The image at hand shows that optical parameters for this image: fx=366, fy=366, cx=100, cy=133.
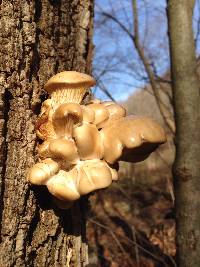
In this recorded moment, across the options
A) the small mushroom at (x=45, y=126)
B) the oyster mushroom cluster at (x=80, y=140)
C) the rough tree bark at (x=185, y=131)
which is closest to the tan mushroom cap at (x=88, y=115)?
the oyster mushroom cluster at (x=80, y=140)

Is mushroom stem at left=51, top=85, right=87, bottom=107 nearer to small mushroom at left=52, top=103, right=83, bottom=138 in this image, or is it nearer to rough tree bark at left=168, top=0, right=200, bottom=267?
small mushroom at left=52, top=103, right=83, bottom=138

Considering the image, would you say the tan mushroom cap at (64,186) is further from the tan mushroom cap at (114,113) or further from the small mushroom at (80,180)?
the tan mushroom cap at (114,113)

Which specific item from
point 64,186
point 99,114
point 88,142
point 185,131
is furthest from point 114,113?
point 185,131

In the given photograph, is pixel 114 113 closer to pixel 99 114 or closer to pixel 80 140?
pixel 99 114

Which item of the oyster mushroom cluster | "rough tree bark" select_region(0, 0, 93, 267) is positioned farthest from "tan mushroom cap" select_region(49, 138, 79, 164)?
"rough tree bark" select_region(0, 0, 93, 267)

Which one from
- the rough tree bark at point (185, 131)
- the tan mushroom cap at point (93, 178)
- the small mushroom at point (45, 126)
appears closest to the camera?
the tan mushroom cap at point (93, 178)

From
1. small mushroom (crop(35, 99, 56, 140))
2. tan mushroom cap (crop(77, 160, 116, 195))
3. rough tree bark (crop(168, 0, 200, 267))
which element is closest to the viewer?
tan mushroom cap (crop(77, 160, 116, 195))

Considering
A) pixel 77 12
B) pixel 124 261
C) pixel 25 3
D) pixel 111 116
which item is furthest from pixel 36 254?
pixel 124 261
